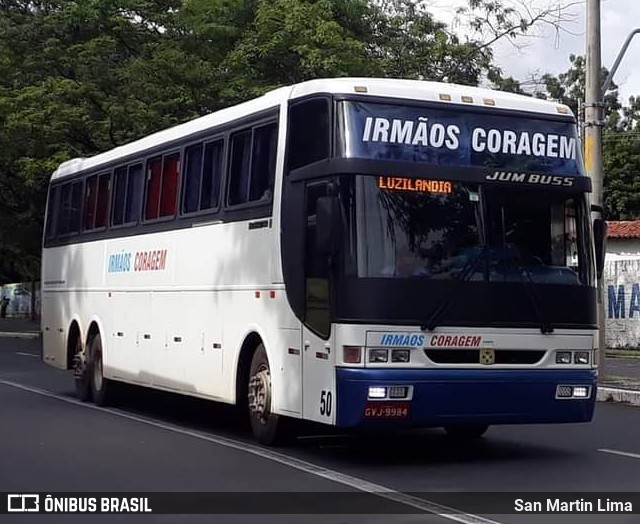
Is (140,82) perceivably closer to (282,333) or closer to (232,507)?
(282,333)

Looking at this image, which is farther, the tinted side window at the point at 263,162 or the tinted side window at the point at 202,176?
the tinted side window at the point at 202,176

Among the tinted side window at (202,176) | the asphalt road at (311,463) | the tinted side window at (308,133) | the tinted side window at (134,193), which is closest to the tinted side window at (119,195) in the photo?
the tinted side window at (134,193)

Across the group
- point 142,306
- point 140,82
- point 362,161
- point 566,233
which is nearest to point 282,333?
point 362,161

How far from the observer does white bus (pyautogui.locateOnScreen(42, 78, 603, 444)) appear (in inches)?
422

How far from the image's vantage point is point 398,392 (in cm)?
1065

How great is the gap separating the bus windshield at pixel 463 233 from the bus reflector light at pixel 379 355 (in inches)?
26.4

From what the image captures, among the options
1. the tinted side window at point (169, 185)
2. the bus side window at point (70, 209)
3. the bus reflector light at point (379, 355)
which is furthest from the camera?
the bus side window at point (70, 209)

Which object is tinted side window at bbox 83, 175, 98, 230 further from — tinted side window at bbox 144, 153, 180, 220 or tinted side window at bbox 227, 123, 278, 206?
tinted side window at bbox 227, 123, 278, 206

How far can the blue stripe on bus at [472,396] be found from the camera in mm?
10602

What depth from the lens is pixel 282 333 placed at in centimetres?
1184

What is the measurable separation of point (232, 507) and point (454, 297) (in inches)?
121

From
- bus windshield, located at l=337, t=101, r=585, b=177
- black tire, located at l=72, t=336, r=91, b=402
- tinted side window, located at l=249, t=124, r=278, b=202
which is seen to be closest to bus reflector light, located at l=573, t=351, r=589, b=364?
bus windshield, located at l=337, t=101, r=585, b=177

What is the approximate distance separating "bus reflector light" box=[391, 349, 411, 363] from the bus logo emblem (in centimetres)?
75

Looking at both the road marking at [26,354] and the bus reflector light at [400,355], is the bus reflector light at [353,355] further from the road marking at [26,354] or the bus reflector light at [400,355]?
the road marking at [26,354]
